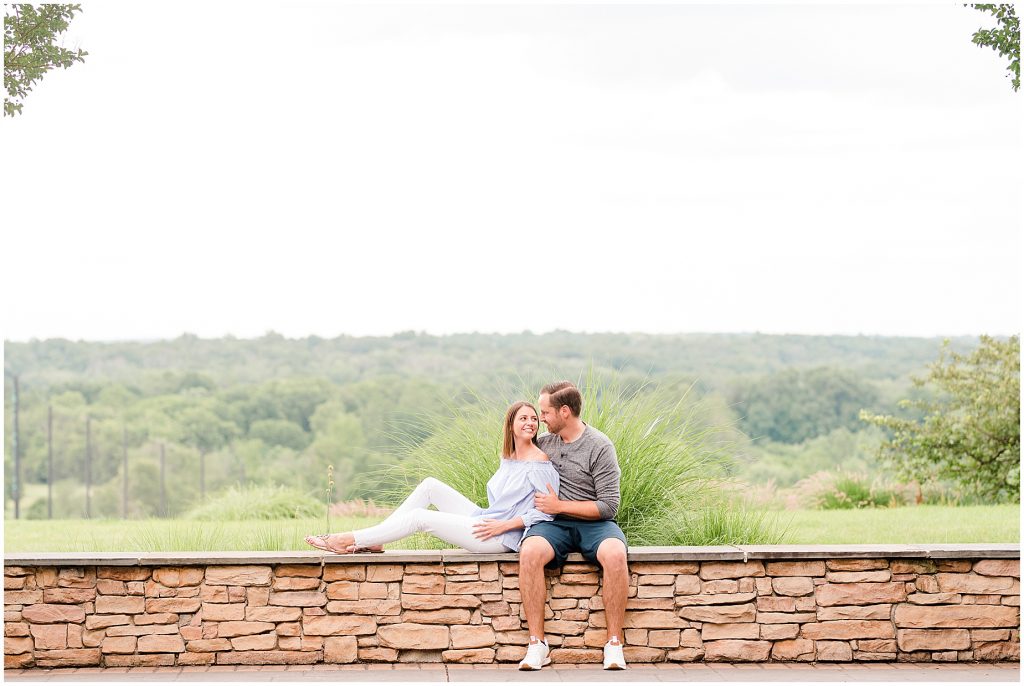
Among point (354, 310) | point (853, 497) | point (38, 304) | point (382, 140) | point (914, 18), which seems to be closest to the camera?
point (853, 497)

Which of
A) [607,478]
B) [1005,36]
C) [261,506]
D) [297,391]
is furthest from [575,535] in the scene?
[297,391]

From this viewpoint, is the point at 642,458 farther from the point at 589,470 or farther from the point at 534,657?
the point at 534,657

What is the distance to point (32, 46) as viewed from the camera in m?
8.25

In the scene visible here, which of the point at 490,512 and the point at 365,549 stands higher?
the point at 490,512

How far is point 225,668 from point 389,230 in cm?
3878

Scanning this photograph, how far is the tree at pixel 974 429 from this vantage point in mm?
14445

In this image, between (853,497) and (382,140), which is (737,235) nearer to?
(382,140)

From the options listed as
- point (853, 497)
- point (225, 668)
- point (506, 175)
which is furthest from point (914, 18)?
point (506, 175)

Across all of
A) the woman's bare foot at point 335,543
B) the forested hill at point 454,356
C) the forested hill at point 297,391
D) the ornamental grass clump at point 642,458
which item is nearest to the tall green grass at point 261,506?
the ornamental grass clump at point 642,458

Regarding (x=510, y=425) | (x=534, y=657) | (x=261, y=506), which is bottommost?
(x=261, y=506)

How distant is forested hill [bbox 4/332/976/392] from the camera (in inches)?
1911

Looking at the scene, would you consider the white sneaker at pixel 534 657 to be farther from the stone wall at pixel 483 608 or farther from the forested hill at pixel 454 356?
the forested hill at pixel 454 356

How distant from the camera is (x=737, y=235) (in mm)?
39375

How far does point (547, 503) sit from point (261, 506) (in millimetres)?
7756
